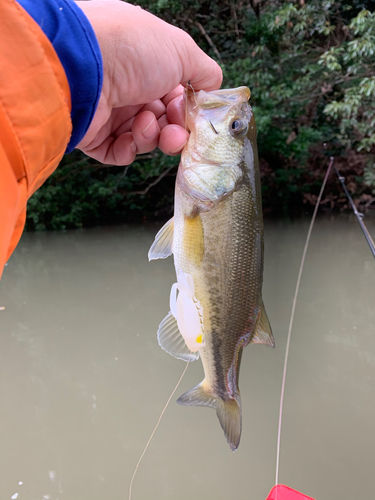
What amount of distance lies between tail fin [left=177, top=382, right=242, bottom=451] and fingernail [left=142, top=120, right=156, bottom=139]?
2.79 ft

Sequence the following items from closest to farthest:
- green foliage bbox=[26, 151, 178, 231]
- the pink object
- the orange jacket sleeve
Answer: the orange jacket sleeve < the pink object < green foliage bbox=[26, 151, 178, 231]

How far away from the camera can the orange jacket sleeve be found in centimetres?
54

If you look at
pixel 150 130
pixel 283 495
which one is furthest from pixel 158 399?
pixel 150 130

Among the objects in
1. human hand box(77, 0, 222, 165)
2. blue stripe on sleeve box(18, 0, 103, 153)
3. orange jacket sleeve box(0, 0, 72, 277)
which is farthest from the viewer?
human hand box(77, 0, 222, 165)

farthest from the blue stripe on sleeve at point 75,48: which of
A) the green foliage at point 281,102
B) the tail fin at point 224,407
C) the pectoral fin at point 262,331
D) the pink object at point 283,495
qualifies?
the green foliage at point 281,102

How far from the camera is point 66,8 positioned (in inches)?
29.4

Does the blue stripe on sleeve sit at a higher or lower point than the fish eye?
higher

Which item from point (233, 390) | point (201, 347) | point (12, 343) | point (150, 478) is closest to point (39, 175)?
point (201, 347)

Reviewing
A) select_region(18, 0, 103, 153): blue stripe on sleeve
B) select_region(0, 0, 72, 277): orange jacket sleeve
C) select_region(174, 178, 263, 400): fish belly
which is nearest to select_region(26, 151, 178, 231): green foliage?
select_region(174, 178, 263, 400): fish belly

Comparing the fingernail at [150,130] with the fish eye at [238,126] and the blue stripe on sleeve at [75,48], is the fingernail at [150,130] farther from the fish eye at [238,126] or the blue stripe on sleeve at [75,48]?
the blue stripe on sleeve at [75,48]

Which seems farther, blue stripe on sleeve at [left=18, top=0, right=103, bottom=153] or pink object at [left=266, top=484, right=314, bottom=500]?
pink object at [left=266, top=484, right=314, bottom=500]

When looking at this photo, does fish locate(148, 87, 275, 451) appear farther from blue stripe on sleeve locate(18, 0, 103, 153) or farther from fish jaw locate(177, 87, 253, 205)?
blue stripe on sleeve locate(18, 0, 103, 153)

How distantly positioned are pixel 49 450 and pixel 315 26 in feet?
25.3

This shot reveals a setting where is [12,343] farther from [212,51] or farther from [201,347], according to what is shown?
[212,51]
